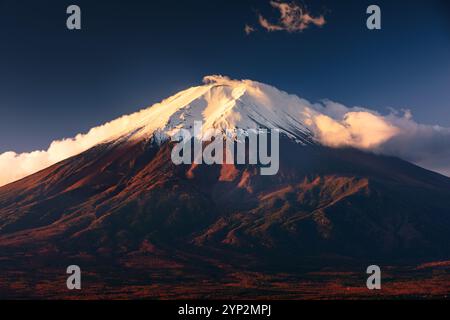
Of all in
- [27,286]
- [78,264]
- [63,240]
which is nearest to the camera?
[27,286]

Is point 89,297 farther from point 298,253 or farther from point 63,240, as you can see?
point 298,253

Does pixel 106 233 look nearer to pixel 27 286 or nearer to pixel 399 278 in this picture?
pixel 27 286

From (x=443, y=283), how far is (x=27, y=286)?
306 ft

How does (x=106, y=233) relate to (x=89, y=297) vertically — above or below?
above

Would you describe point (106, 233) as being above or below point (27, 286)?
above

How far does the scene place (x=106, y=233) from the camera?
647ft

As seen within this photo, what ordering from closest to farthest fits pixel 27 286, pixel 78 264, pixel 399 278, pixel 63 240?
pixel 27 286, pixel 399 278, pixel 78 264, pixel 63 240

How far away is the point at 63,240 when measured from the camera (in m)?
192
